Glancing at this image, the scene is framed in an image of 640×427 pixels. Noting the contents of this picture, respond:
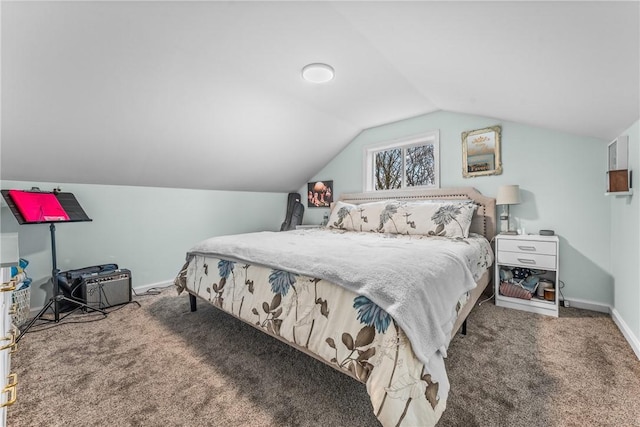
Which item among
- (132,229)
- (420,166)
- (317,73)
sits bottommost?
(132,229)

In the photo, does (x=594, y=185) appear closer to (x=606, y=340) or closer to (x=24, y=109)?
(x=606, y=340)

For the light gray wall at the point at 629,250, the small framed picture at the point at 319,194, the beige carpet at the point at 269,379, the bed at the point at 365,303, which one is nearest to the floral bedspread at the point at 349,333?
the bed at the point at 365,303

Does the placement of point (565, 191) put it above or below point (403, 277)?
above

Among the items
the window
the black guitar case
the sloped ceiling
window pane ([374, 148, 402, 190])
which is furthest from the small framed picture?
the sloped ceiling

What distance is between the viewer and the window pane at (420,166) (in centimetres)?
354

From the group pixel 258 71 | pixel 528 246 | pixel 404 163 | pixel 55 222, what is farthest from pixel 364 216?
pixel 55 222

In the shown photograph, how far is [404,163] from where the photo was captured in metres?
3.74

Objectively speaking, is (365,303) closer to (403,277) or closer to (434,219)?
(403,277)

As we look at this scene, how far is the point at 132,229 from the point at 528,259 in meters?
4.10

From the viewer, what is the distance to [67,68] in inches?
69.4

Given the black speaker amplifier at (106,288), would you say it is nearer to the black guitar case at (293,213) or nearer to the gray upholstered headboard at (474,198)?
the black guitar case at (293,213)

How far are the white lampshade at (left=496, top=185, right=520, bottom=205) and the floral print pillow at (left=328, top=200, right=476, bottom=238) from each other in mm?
258

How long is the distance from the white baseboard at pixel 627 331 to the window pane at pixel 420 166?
2003 millimetres

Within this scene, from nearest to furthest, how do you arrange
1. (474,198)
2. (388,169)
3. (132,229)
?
(474,198), (132,229), (388,169)
